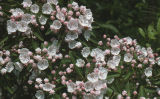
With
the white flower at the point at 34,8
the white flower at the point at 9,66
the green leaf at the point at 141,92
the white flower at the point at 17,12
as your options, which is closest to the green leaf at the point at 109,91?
the green leaf at the point at 141,92

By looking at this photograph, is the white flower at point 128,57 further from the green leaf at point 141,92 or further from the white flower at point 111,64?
the green leaf at point 141,92

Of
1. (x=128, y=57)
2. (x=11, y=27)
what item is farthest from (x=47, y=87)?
(x=128, y=57)

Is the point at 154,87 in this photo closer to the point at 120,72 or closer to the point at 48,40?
the point at 120,72

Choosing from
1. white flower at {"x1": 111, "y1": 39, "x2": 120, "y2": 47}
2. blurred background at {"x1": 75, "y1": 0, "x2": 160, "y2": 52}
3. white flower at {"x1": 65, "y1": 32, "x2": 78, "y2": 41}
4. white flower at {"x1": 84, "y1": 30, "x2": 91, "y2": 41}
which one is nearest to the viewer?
white flower at {"x1": 65, "y1": 32, "x2": 78, "y2": 41}

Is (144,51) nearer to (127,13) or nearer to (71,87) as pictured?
(71,87)

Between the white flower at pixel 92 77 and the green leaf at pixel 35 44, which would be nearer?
the white flower at pixel 92 77

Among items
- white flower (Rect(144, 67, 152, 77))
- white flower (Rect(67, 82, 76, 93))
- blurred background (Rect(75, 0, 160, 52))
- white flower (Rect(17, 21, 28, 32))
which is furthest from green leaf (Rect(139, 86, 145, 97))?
blurred background (Rect(75, 0, 160, 52))

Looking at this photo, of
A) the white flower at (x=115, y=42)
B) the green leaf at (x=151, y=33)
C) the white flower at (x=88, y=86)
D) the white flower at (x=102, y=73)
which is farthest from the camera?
the green leaf at (x=151, y=33)

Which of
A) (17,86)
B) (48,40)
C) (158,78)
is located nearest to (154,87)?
(158,78)

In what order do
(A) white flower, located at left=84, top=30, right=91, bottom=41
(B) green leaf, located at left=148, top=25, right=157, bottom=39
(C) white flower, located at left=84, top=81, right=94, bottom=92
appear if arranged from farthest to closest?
(B) green leaf, located at left=148, top=25, right=157, bottom=39
(A) white flower, located at left=84, top=30, right=91, bottom=41
(C) white flower, located at left=84, top=81, right=94, bottom=92

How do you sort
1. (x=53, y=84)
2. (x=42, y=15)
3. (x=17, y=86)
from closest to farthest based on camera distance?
(x=53, y=84) → (x=42, y=15) → (x=17, y=86)

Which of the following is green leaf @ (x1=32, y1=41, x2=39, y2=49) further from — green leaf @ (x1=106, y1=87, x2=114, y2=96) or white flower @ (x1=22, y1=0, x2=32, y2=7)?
green leaf @ (x1=106, y1=87, x2=114, y2=96)
